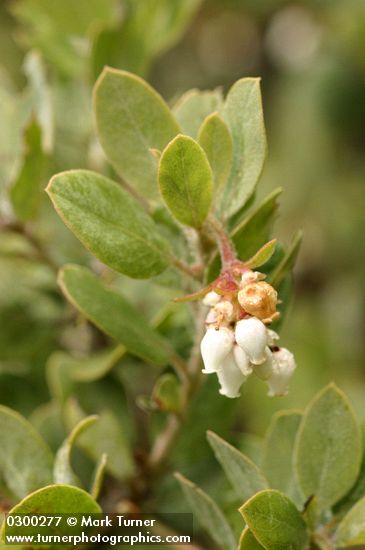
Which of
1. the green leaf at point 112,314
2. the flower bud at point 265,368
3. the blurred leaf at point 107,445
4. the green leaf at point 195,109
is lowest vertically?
the flower bud at point 265,368

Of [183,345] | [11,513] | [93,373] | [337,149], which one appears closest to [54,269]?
[93,373]

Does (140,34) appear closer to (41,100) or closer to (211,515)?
(41,100)

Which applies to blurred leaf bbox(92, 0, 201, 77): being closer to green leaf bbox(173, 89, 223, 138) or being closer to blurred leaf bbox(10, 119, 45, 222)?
blurred leaf bbox(10, 119, 45, 222)

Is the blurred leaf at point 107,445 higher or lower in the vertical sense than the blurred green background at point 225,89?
lower

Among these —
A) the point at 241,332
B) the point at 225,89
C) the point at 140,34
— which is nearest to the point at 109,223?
the point at 241,332

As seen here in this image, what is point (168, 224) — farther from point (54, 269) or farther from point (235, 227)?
point (54, 269)

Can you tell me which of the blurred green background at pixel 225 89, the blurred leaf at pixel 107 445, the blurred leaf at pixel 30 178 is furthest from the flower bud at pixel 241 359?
the blurred leaf at pixel 30 178

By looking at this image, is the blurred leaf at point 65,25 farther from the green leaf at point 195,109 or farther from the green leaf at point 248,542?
the green leaf at point 248,542
